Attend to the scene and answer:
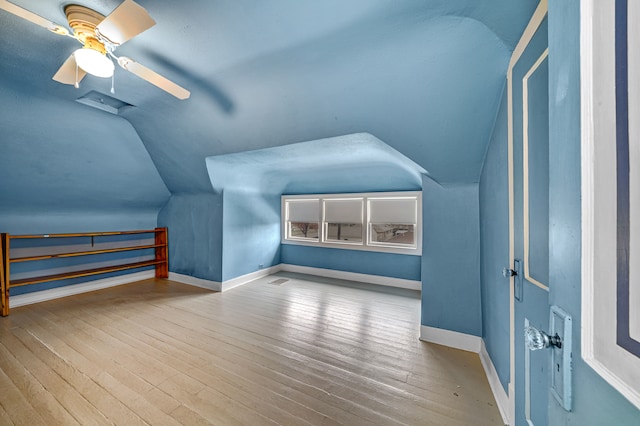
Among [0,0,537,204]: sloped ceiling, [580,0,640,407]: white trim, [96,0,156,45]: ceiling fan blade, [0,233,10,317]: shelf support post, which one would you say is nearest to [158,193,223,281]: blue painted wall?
[0,0,537,204]: sloped ceiling

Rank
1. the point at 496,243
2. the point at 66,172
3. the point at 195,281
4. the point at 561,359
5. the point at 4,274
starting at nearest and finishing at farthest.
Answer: the point at 561,359 → the point at 496,243 → the point at 4,274 → the point at 66,172 → the point at 195,281

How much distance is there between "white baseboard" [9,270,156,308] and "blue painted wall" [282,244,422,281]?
2919mm

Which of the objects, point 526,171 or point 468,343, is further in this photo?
point 468,343

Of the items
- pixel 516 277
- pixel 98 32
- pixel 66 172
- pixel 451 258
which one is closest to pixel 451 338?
pixel 451 258

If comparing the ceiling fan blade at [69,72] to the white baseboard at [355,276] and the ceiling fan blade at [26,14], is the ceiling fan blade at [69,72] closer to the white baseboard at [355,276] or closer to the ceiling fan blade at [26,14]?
the ceiling fan blade at [26,14]

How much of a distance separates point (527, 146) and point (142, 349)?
11.6 ft

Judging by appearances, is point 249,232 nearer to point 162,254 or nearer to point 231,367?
point 162,254

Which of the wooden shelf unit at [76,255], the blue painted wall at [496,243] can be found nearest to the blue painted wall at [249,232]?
the wooden shelf unit at [76,255]

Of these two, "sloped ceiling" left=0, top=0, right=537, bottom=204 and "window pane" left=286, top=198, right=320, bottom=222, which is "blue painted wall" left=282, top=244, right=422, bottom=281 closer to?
"window pane" left=286, top=198, right=320, bottom=222

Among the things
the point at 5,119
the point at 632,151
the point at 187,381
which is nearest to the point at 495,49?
the point at 632,151

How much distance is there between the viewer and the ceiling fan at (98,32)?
1248 mm

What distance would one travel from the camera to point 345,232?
5.04 meters

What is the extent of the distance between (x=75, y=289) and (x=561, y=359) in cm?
569

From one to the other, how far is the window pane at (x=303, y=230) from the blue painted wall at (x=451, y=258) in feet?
10.0
